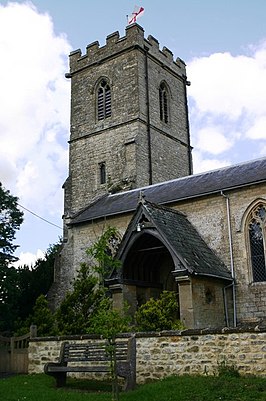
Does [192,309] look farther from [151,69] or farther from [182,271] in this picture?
[151,69]

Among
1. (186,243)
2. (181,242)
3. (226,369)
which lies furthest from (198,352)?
(186,243)

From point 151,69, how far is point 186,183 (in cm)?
1275

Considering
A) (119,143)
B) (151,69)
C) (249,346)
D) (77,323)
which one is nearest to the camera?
(249,346)

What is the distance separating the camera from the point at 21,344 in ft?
52.6

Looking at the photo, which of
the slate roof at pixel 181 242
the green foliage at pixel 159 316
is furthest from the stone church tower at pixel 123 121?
the green foliage at pixel 159 316

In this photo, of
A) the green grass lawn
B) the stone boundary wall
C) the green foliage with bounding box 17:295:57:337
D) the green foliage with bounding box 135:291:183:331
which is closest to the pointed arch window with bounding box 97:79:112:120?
the green foliage with bounding box 17:295:57:337

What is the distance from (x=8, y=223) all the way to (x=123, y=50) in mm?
14434

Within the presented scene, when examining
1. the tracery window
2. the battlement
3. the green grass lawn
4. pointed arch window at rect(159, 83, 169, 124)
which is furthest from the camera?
pointed arch window at rect(159, 83, 169, 124)

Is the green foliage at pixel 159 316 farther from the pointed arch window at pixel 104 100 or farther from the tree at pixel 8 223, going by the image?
the pointed arch window at pixel 104 100

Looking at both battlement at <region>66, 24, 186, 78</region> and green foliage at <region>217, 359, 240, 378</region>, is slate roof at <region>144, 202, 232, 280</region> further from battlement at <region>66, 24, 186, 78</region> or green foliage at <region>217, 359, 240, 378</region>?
battlement at <region>66, 24, 186, 78</region>

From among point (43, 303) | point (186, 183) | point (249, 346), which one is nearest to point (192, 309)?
point (249, 346)

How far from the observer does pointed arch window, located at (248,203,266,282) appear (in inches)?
735

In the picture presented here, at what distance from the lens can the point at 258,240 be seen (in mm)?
19016

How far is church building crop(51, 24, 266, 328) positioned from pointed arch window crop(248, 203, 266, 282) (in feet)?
0.13
